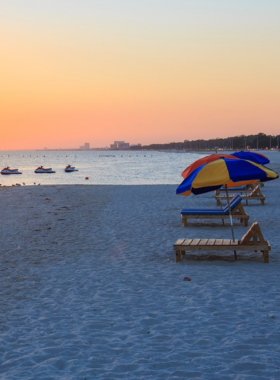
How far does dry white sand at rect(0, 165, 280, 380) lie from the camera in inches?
191

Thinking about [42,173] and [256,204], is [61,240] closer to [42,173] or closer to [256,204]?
[256,204]

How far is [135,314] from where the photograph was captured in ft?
20.9

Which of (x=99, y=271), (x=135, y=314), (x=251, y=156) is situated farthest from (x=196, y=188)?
(x=251, y=156)

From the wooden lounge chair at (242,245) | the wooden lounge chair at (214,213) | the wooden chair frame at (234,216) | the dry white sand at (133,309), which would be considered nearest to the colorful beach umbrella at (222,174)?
the wooden lounge chair at (242,245)

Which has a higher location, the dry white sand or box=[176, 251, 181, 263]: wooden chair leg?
box=[176, 251, 181, 263]: wooden chair leg

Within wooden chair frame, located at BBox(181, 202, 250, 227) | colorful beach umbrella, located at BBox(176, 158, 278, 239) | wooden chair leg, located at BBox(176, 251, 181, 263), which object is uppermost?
colorful beach umbrella, located at BBox(176, 158, 278, 239)

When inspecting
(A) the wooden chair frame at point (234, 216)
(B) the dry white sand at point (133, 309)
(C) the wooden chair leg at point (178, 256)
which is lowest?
(B) the dry white sand at point (133, 309)

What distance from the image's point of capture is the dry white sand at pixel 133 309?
4.85 meters

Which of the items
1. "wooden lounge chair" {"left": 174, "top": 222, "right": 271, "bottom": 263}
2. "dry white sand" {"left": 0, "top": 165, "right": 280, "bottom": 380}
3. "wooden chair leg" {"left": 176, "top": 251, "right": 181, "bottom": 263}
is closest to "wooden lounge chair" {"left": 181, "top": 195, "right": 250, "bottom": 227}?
"dry white sand" {"left": 0, "top": 165, "right": 280, "bottom": 380}

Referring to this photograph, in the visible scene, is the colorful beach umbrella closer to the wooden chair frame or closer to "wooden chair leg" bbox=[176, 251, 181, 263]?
"wooden chair leg" bbox=[176, 251, 181, 263]

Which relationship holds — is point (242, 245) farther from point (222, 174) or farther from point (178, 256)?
point (222, 174)

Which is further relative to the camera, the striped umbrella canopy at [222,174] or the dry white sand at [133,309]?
the striped umbrella canopy at [222,174]

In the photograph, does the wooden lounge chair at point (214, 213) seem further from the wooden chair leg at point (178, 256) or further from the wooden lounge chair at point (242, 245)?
the wooden chair leg at point (178, 256)

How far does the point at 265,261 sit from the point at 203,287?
2.11m
